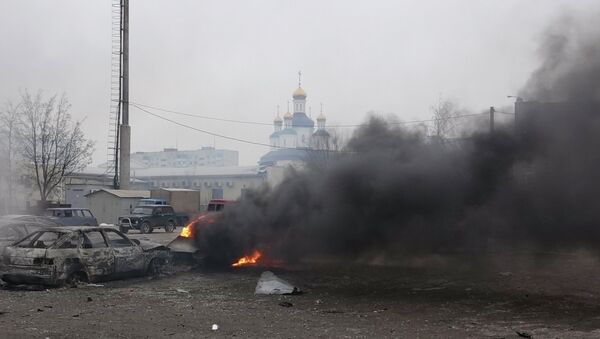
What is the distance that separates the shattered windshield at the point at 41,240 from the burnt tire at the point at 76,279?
2.68 ft

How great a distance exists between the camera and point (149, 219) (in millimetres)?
33156

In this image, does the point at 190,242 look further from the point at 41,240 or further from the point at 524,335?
the point at 524,335

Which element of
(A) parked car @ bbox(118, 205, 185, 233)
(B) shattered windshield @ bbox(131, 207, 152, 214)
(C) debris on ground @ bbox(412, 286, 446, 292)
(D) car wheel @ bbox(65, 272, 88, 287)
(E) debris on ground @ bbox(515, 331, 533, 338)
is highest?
(B) shattered windshield @ bbox(131, 207, 152, 214)

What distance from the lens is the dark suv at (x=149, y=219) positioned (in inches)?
1268

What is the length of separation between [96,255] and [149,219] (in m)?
21.0

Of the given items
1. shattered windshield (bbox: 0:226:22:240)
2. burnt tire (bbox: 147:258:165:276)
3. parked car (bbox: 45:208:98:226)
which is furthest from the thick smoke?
parked car (bbox: 45:208:98:226)

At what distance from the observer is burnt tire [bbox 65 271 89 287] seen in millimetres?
12266

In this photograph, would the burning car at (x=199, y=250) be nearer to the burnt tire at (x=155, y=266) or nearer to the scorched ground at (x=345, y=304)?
the scorched ground at (x=345, y=304)

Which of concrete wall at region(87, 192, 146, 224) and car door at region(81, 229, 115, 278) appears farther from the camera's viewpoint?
concrete wall at region(87, 192, 146, 224)

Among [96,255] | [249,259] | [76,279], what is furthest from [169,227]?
[76,279]

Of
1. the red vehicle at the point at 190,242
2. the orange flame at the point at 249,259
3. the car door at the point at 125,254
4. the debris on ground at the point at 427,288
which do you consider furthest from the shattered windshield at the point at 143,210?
the debris on ground at the point at 427,288

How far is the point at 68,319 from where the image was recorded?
30.1 ft

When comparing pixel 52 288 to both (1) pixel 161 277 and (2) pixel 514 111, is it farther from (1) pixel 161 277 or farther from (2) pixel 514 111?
(2) pixel 514 111

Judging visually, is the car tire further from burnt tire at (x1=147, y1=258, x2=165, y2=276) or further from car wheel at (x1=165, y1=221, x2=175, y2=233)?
burnt tire at (x1=147, y1=258, x2=165, y2=276)
